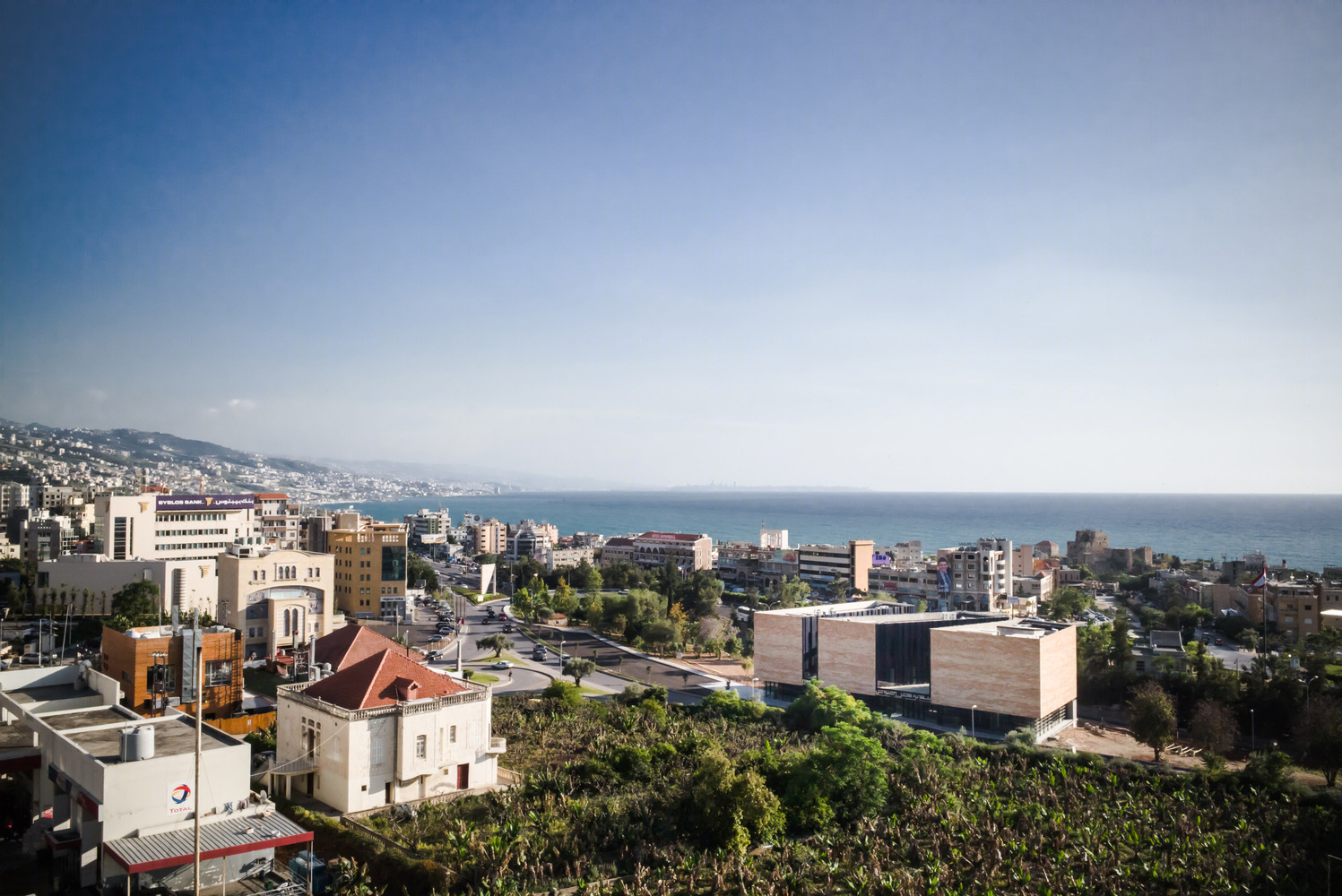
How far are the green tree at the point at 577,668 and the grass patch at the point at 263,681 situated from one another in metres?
15.6

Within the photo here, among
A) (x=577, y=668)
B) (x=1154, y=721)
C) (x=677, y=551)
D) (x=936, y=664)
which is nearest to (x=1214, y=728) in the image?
(x=1154, y=721)

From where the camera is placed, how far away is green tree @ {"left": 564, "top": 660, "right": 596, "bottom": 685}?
163 feet

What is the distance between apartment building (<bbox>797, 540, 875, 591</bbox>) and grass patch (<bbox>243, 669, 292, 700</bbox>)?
6389 cm

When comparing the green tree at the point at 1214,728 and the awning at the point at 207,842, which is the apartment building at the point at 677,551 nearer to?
the green tree at the point at 1214,728

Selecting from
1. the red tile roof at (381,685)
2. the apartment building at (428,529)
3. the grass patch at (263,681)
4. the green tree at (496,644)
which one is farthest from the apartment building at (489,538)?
the red tile roof at (381,685)

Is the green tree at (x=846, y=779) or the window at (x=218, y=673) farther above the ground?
the window at (x=218, y=673)

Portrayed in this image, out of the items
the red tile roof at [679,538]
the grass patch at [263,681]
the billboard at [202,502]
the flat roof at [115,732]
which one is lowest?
the grass patch at [263,681]

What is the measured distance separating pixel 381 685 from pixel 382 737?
164 cm

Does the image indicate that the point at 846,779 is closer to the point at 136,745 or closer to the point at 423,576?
the point at 136,745

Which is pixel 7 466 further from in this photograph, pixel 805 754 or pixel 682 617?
pixel 805 754

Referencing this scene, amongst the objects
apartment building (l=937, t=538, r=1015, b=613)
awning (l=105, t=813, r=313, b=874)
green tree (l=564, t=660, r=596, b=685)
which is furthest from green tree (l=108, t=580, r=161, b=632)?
apartment building (l=937, t=538, r=1015, b=613)

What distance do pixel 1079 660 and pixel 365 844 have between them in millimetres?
42071

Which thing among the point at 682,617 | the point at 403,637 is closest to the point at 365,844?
the point at 403,637

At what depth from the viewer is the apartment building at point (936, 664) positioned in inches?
1511
